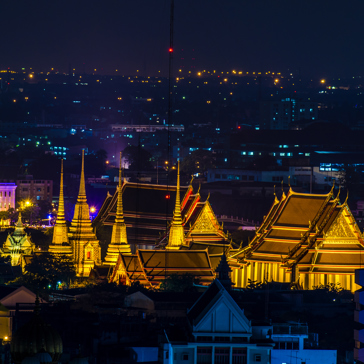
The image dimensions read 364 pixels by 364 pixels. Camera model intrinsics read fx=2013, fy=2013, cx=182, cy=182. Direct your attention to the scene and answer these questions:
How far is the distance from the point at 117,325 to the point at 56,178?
11175cm

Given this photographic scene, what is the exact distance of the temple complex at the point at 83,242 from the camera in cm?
10019

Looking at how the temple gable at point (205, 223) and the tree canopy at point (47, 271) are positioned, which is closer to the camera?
the tree canopy at point (47, 271)

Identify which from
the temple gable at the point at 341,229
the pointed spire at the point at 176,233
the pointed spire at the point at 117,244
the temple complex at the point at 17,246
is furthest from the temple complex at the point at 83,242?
the temple gable at the point at 341,229

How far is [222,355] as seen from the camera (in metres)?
59.2

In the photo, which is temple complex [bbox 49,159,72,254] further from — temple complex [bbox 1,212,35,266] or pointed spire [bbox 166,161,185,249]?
pointed spire [bbox 166,161,185,249]

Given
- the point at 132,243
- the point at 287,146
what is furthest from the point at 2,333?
the point at 287,146

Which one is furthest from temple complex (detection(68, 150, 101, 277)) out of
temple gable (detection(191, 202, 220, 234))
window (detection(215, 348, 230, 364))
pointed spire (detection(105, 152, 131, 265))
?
window (detection(215, 348, 230, 364))

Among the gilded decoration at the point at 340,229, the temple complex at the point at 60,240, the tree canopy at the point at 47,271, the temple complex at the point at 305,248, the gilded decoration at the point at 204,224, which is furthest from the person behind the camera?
the temple complex at the point at 60,240

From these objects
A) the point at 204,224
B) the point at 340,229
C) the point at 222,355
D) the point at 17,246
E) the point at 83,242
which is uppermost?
the point at 204,224

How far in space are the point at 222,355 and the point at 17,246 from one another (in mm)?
47311

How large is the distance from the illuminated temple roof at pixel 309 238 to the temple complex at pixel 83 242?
36.4 feet

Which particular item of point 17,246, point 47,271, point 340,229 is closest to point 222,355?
point 340,229

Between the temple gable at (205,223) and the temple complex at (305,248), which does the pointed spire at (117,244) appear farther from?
the temple complex at (305,248)

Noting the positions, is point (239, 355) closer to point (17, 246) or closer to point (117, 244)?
point (117, 244)
